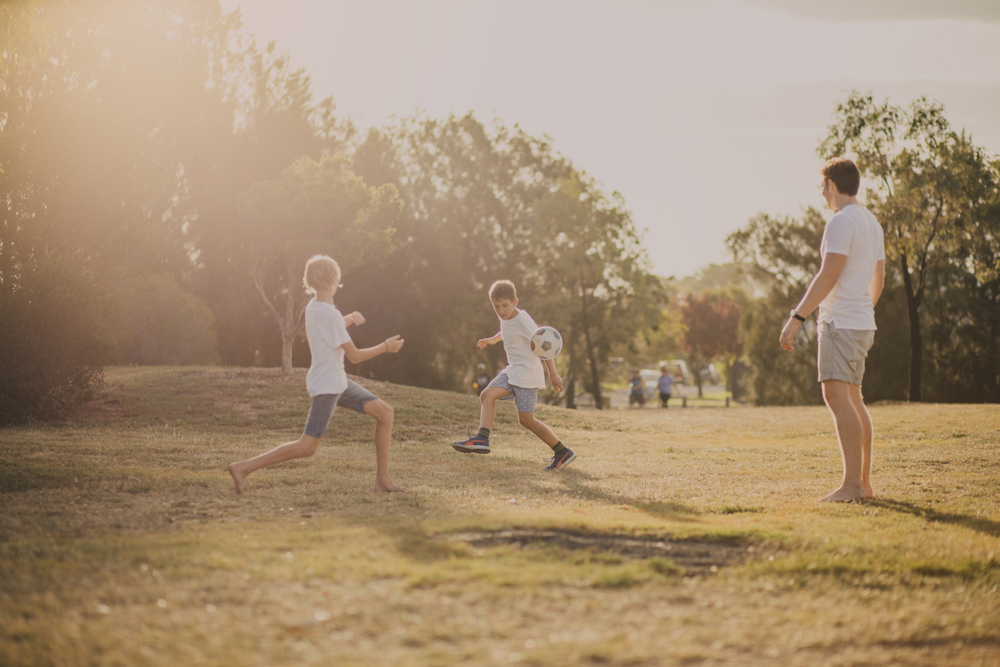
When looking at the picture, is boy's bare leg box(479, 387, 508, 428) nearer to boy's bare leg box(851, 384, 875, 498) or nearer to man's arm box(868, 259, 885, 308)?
boy's bare leg box(851, 384, 875, 498)

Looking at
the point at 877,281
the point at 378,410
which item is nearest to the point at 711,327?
the point at 877,281

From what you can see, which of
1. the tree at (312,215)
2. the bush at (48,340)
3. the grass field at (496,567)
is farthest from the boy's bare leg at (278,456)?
the tree at (312,215)

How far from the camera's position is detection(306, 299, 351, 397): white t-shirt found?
6039mm

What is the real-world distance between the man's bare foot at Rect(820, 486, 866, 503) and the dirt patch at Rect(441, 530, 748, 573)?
6.80 feet

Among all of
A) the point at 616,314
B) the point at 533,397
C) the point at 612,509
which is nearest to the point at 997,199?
the point at 616,314

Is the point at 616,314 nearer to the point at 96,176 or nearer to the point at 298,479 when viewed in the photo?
the point at 96,176

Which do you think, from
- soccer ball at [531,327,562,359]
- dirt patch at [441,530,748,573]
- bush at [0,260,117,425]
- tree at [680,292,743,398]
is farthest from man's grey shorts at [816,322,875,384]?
tree at [680,292,743,398]

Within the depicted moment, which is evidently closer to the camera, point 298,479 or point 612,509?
point 612,509

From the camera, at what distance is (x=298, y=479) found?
7305 mm

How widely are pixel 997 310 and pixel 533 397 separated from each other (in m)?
27.7

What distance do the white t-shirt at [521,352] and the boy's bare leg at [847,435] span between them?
309cm

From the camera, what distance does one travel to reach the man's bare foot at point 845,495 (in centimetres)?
601

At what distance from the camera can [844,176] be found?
6.14 meters

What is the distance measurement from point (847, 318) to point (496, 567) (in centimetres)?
375
